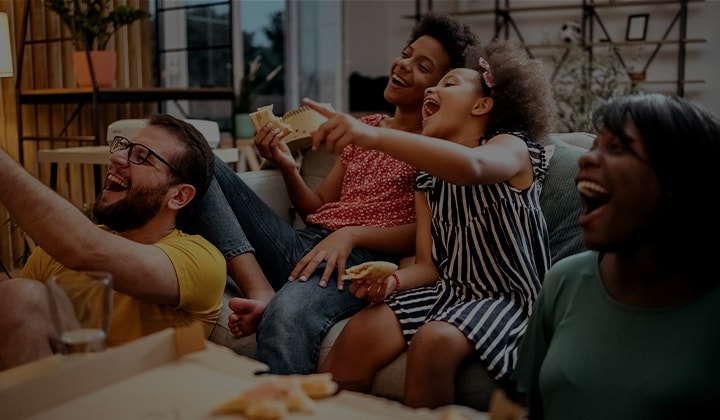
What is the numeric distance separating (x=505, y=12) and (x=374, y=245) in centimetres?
512

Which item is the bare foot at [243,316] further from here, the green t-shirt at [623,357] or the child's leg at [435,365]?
the green t-shirt at [623,357]

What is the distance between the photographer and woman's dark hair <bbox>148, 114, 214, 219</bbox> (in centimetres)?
179

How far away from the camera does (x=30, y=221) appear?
4.42ft

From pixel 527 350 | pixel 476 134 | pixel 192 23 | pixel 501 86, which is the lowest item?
pixel 527 350

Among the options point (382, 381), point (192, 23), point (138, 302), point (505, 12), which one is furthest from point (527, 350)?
point (505, 12)

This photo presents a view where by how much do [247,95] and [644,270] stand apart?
15.1ft

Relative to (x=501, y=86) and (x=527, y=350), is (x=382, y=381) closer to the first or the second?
(x=527, y=350)

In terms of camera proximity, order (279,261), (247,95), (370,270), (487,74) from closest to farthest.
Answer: (370,270)
(487,74)
(279,261)
(247,95)

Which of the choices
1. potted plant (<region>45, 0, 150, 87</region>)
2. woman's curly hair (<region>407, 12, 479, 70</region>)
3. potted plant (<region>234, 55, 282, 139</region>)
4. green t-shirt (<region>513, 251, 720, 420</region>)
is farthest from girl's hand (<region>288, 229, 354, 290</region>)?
potted plant (<region>234, 55, 282, 139</region>)

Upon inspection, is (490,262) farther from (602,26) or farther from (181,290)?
(602,26)

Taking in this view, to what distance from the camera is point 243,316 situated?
1.83 metres

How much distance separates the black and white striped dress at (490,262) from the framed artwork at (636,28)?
16.5 ft

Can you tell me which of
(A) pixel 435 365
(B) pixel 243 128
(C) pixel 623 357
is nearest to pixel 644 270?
(C) pixel 623 357

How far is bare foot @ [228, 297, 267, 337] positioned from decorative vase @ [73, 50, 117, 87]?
2.37m
